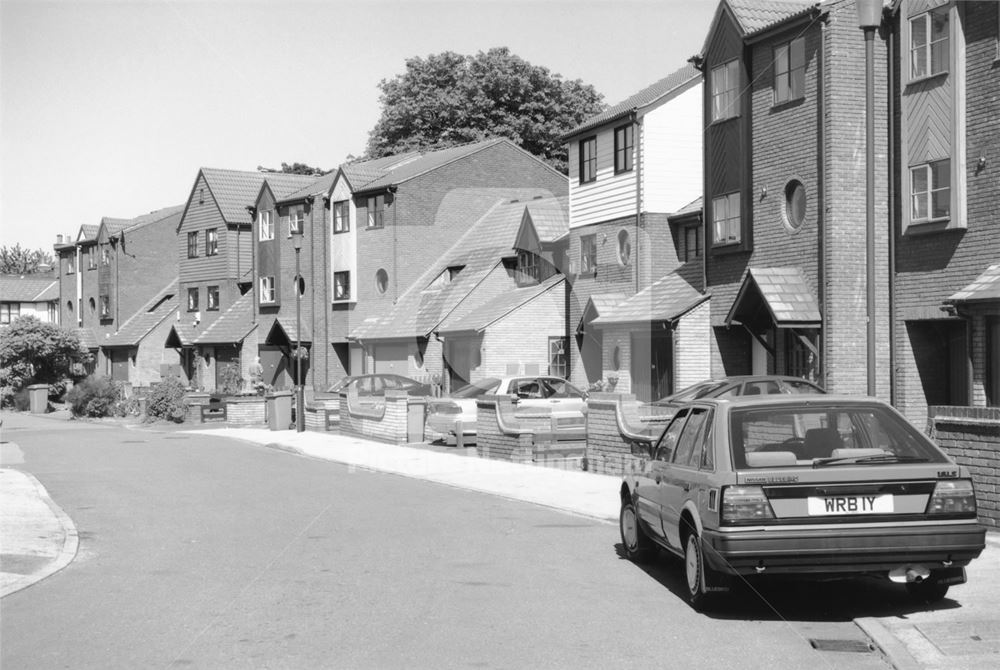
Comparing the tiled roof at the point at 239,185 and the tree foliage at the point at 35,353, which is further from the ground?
the tiled roof at the point at 239,185

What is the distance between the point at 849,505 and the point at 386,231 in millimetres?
40243

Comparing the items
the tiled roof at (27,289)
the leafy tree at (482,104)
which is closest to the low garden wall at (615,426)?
the leafy tree at (482,104)

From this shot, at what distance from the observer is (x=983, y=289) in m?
19.5

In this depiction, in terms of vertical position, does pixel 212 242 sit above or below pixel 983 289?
above

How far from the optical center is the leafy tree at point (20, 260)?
144 m

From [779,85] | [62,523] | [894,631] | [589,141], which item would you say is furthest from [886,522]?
[589,141]

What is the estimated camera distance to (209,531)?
43.9 ft

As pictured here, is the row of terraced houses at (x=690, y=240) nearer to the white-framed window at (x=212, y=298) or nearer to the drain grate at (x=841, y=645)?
the white-framed window at (x=212, y=298)

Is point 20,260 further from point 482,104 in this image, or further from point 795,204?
point 795,204

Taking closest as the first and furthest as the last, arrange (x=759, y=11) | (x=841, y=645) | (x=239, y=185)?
(x=841, y=645) → (x=759, y=11) → (x=239, y=185)

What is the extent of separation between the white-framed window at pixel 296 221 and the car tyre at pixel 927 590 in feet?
147

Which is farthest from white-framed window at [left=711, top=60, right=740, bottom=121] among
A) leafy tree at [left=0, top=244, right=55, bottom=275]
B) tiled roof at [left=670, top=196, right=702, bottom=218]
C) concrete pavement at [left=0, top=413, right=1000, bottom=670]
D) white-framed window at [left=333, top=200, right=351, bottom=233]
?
leafy tree at [left=0, top=244, right=55, bottom=275]

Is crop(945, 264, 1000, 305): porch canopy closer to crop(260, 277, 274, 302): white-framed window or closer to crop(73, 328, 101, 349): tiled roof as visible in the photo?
crop(260, 277, 274, 302): white-framed window

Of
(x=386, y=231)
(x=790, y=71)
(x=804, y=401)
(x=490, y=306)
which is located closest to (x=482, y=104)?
(x=386, y=231)
